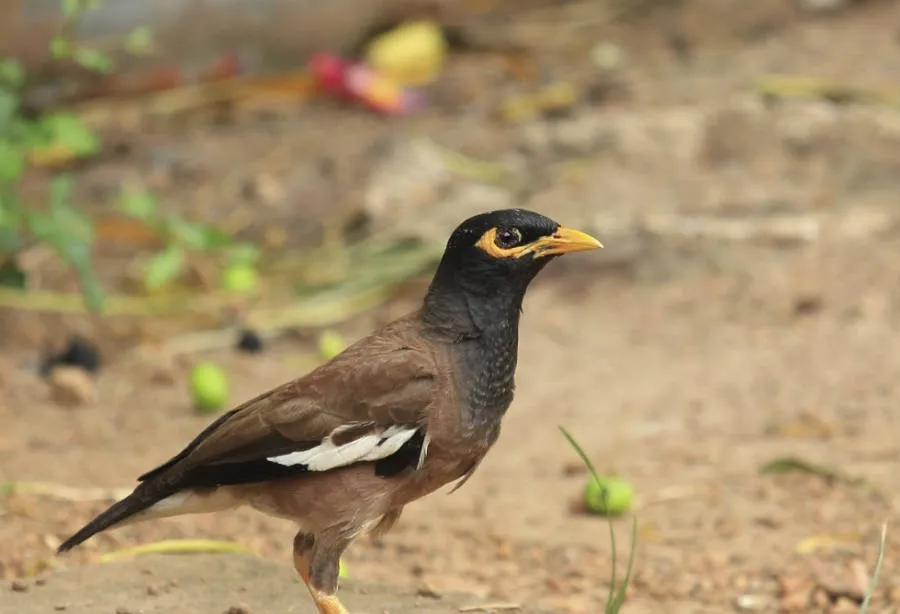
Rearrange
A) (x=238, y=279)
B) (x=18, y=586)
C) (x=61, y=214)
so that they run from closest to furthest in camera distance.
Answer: (x=18, y=586)
(x=61, y=214)
(x=238, y=279)

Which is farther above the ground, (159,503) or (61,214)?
(61,214)

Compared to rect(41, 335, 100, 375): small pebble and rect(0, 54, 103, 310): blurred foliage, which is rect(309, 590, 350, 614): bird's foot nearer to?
rect(0, 54, 103, 310): blurred foliage

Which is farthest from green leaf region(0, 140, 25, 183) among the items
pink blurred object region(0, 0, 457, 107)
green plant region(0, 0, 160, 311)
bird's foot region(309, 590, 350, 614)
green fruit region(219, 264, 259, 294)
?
bird's foot region(309, 590, 350, 614)

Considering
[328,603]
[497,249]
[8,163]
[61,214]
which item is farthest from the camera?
[61,214]

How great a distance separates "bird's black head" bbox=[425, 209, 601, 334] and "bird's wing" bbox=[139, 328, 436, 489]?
0.18 meters

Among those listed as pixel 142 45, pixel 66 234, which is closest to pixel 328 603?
pixel 66 234

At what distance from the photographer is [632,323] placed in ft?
20.8

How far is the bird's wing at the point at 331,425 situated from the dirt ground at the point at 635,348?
37 centimetres

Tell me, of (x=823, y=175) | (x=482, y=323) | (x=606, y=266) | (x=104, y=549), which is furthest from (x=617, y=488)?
(x=823, y=175)

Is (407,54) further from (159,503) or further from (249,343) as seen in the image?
(159,503)

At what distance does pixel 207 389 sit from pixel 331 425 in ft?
7.53

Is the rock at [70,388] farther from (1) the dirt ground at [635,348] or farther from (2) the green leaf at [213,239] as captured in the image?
(2) the green leaf at [213,239]

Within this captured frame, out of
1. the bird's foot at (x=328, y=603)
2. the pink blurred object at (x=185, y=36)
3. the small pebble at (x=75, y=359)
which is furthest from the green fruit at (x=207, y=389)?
the pink blurred object at (x=185, y=36)

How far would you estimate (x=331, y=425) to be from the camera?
10.5ft
